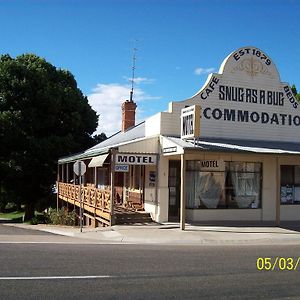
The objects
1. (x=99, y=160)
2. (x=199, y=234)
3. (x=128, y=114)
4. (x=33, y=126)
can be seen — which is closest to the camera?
(x=199, y=234)

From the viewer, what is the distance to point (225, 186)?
19609mm

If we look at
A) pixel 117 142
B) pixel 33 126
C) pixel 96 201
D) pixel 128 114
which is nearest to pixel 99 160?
pixel 96 201

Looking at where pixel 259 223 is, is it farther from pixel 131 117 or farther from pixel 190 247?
pixel 131 117

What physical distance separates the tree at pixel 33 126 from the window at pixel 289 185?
18.4 m

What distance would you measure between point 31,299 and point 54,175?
2963cm

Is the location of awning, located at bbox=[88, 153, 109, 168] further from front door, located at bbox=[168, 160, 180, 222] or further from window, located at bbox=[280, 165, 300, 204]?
window, located at bbox=[280, 165, 300, 204]

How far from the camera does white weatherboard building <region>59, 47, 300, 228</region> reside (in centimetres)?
1870

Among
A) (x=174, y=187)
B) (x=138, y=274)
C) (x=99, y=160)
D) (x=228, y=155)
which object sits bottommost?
(x=138, y=274)

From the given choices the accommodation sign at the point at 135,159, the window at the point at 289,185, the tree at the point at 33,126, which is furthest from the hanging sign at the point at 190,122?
the tree at the point at 33,126

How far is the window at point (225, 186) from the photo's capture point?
19.3m
